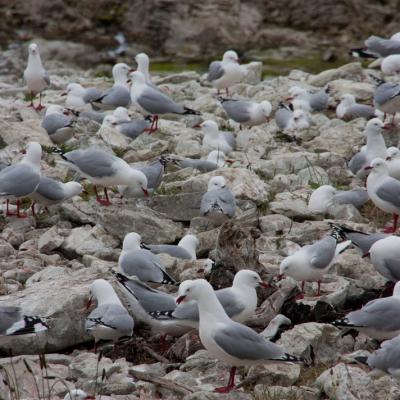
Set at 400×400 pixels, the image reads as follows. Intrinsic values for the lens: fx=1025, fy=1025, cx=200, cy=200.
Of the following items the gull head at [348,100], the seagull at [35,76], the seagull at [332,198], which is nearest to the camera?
the seagull at [332,198]

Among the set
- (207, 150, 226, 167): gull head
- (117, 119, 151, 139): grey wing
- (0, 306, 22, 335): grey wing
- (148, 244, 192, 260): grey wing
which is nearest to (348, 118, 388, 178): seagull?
(207, 150, 226, 167): gull head

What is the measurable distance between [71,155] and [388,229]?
11.6 ft

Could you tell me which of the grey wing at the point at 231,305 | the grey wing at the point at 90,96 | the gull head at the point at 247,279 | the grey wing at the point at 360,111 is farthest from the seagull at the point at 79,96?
the grey wing at the point at 231,305

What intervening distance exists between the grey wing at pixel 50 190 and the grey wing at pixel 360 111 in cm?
585

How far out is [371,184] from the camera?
1061 centimetres

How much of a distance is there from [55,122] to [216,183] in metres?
3.77

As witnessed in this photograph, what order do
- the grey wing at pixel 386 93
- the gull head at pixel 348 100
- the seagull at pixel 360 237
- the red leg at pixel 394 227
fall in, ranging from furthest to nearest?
the gull head at pixel 348 100 → the grey wing at pixel 386 93 → the red leg at pixel 394 227 → the seagull at pixel 360 237

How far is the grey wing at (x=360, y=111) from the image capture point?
15.1m

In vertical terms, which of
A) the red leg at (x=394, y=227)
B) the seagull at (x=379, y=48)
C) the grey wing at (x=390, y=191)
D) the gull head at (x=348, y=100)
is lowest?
the gull head at (x=348, y=100)

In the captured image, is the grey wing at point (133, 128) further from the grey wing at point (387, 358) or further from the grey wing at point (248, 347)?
the grey wing at point (387, 358)

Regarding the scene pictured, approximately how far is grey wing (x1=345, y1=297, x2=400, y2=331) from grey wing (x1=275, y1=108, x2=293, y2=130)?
25.6ft

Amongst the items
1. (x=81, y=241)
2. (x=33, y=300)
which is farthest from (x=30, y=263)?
(x=33, y=300)

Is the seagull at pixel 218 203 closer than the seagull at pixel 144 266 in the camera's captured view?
No

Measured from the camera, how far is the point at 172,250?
30.6 feet
